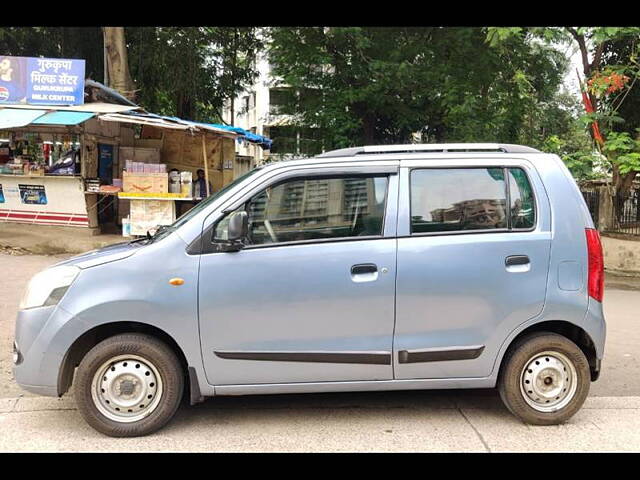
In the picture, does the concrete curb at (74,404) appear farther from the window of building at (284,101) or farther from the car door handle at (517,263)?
the window of building at (284,101)

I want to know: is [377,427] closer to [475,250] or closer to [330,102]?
[475,250]

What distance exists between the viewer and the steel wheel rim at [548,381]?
13.6 feet

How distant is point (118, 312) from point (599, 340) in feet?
11.2

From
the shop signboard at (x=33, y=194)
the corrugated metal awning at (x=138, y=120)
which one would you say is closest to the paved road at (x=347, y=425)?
the corrugated metal awning at (x=138, y=120)

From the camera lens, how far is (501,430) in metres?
4.11

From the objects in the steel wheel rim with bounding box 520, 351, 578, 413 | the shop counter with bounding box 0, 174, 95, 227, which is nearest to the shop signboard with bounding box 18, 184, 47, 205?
the shop counter with bounding box 0, 174, 95, 227

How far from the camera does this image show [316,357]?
3.96m

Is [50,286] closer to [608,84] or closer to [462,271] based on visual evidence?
[462,271]

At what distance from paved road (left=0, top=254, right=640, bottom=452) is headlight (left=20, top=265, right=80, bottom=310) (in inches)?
37.4

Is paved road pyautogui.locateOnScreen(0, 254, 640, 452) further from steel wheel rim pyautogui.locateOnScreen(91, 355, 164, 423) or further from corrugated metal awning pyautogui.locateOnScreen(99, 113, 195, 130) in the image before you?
corrugated metal awning pyautogui.locateOnScreen(99, 113, 195, 130)

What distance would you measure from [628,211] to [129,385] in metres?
10.9

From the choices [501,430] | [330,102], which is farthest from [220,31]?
[501,430]

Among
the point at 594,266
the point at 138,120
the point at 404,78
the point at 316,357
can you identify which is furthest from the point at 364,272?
the point at 404,78

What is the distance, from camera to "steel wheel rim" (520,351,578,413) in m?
4.15
